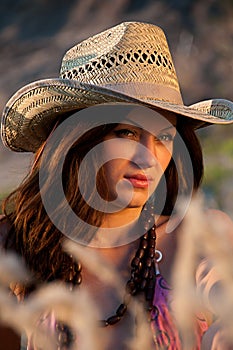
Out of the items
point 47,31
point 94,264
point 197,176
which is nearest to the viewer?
point 94,264

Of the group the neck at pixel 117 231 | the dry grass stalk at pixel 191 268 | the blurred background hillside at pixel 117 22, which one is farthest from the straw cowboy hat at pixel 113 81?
the blurred background hillside at pixel 117 22

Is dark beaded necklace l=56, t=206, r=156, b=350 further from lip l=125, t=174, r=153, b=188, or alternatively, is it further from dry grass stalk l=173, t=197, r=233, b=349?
dry grass stalk l=173, t=197, r=233, b=349

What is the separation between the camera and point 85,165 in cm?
123

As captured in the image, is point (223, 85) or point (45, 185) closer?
point (45, 185)

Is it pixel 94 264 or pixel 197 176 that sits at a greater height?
pixel 94 264

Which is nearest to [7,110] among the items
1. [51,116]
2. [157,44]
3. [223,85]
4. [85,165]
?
[51,116]

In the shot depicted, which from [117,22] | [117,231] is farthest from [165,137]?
[117,22]

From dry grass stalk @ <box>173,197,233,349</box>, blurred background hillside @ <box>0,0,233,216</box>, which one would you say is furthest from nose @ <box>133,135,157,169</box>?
blurred background hillside @ <box>0,0,233,216</box>

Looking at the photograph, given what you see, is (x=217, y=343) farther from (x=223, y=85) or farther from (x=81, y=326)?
(x=223, y=85)

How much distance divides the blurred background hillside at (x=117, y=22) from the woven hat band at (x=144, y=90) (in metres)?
1.97

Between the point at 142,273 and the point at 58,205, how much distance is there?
0.72 feet

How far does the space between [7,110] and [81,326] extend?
2.97 feet

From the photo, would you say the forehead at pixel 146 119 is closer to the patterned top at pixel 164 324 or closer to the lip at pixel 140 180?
the lip at pixel 140 180

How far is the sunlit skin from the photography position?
1094mm
